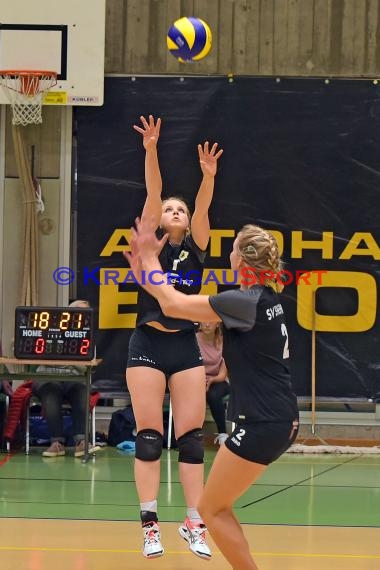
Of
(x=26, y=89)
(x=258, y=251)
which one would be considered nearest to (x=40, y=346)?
(x=26, y=89)

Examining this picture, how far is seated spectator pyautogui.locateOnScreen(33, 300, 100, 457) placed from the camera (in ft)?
33.2

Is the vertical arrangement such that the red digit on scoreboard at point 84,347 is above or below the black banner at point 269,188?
below

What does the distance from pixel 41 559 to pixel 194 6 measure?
731 cm

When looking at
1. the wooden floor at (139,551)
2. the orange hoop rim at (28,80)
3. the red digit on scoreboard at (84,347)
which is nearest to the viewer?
the wooden floor at (139,551)

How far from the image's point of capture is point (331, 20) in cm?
1133

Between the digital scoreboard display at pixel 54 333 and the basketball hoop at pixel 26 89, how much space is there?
7.09ft

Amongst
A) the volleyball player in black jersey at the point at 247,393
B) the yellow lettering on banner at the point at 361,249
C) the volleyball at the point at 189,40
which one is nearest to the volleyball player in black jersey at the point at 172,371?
the volleyball player in black jersey at the point at 247,393

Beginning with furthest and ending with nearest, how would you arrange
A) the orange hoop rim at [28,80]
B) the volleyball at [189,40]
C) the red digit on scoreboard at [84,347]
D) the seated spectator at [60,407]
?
1. the orange hoop rim at [28,80]
2. the seated spectator at [60,407]
3. the red digit on scoreboard at [84,347]
4. the volleyball at [189,40]

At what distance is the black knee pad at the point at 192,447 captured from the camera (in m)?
5.95

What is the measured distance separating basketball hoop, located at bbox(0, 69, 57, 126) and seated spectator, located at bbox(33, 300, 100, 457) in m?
2.07

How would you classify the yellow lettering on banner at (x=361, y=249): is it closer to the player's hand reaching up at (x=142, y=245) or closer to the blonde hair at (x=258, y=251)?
the blonde hair at (x=258, y=251)

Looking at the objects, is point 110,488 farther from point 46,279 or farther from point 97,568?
point 46,279

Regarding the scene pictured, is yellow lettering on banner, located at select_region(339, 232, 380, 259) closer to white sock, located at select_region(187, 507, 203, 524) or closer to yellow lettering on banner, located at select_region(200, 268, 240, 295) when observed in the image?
yellow lettering on banner, located at select_region(200, 268, 240, 295)

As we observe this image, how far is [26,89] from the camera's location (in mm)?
10672
